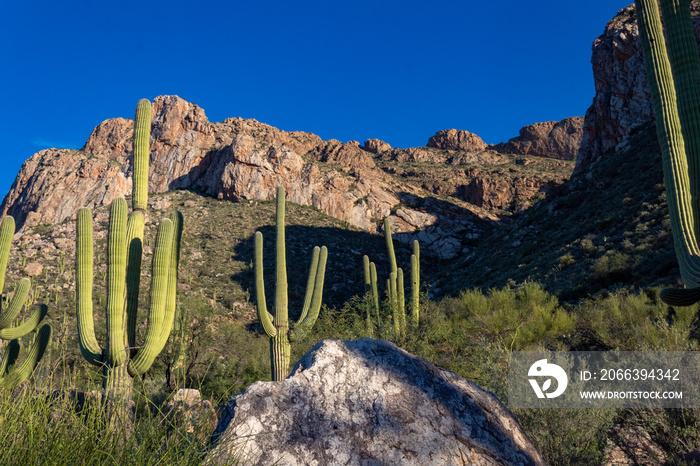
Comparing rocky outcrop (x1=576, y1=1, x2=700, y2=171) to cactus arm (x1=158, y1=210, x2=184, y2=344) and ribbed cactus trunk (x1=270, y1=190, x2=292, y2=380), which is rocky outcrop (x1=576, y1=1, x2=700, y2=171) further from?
cactus arm (x1=158, y1=210, x2=184, y2=344)

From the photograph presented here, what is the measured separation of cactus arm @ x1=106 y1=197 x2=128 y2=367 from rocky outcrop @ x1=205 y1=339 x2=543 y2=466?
3613 mm

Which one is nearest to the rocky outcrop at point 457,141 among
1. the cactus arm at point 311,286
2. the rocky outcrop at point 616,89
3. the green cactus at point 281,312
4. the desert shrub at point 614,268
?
the rocky outcrop at point 616,89

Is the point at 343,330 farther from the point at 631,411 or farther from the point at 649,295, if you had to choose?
the point at 649,295

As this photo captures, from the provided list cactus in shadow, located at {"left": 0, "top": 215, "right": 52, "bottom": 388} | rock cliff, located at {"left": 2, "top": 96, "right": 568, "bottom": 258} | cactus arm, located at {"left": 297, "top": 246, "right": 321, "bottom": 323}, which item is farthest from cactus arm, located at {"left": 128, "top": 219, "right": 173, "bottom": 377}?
rock cliff, located at {"left": 2, "top": 96, "right": 568, "bottom": 258}

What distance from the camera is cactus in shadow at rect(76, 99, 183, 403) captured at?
586 cm

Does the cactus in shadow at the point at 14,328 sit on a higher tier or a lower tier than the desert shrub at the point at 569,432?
higher

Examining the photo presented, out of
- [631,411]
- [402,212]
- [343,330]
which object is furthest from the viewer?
[402,212]

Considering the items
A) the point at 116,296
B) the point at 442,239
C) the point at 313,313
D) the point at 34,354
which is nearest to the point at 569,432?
the point at 116,296

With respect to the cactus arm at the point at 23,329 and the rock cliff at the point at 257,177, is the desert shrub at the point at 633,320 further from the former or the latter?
the rock cliff at the point at 257,177

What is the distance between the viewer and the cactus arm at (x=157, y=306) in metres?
5.98

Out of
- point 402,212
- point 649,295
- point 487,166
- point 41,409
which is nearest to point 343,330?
point 649,295

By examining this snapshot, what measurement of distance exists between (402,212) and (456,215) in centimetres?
677

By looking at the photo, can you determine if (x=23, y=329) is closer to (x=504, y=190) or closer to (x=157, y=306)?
(x=157, y=306)

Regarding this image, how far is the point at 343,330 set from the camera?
12.1 meters
